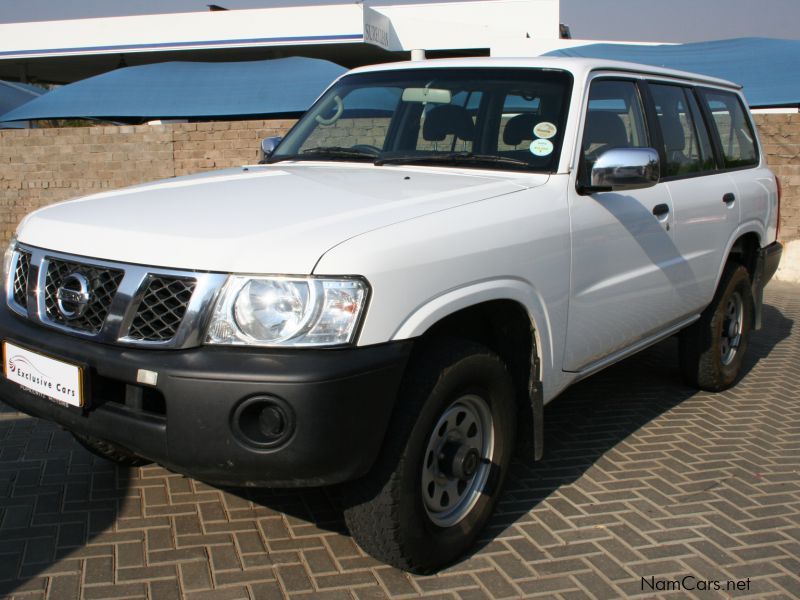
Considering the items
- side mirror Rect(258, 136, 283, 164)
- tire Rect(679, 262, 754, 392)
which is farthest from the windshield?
tire Rect(679, 262, 754, 392)

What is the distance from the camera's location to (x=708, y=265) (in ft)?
16.3

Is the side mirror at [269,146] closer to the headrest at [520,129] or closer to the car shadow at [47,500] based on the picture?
the headrest at [520,129]

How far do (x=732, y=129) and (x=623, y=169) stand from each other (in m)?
2.43

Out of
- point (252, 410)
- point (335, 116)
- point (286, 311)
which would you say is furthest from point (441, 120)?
point (252, 410)

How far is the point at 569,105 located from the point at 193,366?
222 centimetres

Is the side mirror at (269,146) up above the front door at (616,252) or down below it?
above

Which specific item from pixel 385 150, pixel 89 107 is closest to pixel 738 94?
pixel 385 150

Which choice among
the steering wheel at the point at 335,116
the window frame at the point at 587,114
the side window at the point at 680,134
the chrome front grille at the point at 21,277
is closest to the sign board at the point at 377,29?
the side window at the point at 680,134

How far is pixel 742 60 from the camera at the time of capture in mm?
15531

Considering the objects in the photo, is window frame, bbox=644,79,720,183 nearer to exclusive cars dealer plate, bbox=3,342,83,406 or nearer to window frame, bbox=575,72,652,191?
window frame, bbox=575,72,652,191

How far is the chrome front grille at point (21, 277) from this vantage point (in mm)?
3188

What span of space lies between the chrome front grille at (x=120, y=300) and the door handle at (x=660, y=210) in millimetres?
2516

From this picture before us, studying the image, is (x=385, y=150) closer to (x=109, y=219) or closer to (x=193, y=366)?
(x=109, y=219)

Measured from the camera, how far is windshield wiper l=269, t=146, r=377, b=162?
413 cm
